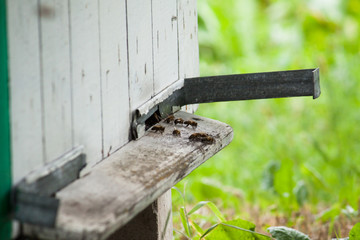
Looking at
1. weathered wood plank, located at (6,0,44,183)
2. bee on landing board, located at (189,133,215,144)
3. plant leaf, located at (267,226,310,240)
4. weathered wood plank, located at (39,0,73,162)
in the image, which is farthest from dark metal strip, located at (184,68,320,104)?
weathered wood plank, located at (6,0,44,183)

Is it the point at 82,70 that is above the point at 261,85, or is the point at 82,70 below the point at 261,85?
above

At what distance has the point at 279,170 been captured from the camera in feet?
10.5

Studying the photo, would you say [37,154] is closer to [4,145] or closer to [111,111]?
[4,145]

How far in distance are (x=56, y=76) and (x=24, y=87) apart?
13 centimetres

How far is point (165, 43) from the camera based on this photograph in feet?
6.48

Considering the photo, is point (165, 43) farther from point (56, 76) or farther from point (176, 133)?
point (56, 76)

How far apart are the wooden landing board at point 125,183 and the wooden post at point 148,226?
27cm

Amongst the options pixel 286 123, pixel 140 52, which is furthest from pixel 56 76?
pixel 286 123

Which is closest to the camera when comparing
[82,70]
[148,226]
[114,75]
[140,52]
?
[82,70]

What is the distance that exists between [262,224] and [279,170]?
0.38 m

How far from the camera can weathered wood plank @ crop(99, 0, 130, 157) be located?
155cm

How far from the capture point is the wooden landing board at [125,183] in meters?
1.18

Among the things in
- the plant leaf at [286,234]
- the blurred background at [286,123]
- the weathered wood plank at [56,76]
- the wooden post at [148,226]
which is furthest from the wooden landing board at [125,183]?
the blurred background at [286,123]

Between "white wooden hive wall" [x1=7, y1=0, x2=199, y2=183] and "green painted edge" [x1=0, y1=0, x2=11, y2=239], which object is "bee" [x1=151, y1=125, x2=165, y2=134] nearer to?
"white wooden hive wall" [x1=7, y1=0, x2=199, y2=183]
